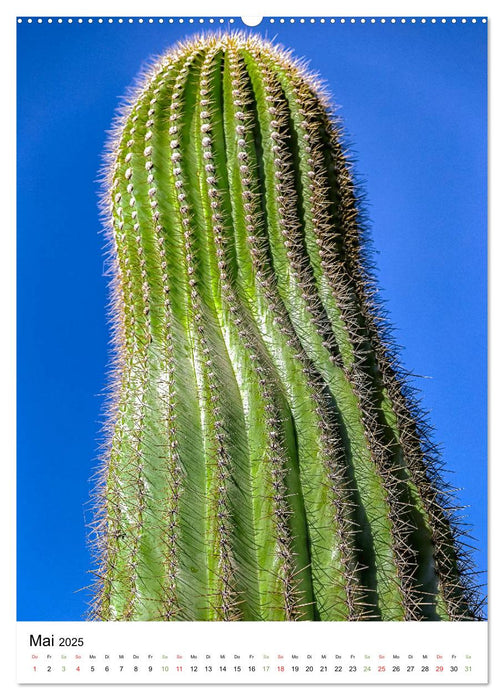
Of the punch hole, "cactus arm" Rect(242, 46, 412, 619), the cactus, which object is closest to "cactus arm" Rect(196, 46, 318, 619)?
the cactus

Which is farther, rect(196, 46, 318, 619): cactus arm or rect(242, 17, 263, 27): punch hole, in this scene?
rect(242, 17, 263, 27): punch hole

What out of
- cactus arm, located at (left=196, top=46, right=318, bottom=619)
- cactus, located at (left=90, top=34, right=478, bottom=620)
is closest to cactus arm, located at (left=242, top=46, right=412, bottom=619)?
cactus, located at (left=90, top=34, right=478, bottom=620)
